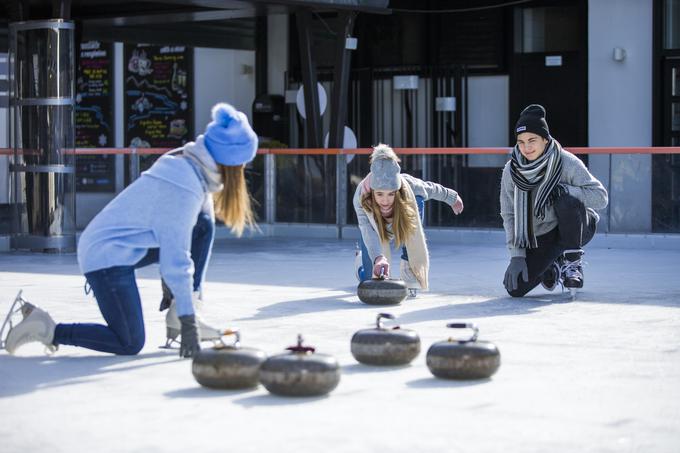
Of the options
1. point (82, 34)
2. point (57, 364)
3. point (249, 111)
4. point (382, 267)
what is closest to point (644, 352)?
point (382, 267)

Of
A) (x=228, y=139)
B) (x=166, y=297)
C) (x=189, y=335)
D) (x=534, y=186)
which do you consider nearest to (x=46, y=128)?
(x=534, y=186)

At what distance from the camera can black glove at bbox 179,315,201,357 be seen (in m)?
6.43

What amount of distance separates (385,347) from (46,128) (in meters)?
8.55

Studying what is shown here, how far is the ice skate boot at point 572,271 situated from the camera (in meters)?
9.67

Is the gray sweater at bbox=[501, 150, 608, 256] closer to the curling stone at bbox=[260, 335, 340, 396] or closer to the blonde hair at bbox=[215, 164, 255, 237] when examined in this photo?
the blonde hair at bbox=[215, 164, 255, 237]

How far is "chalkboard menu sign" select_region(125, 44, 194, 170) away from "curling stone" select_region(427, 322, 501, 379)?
14745 mm

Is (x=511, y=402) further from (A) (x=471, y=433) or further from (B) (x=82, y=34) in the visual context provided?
(B) (x=82, y=34)

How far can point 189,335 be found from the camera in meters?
6.51

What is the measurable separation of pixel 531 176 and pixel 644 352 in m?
2.66

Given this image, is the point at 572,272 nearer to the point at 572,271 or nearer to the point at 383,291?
the point at 572,271

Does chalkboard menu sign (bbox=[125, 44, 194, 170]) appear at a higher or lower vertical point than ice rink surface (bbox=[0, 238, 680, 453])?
higher

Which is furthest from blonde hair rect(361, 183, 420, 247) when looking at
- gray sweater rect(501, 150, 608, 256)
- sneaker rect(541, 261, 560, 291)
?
sneaker rect(541, 261, 560, 291)

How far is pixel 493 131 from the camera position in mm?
18500

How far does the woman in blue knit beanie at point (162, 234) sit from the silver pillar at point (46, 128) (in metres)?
7.57
